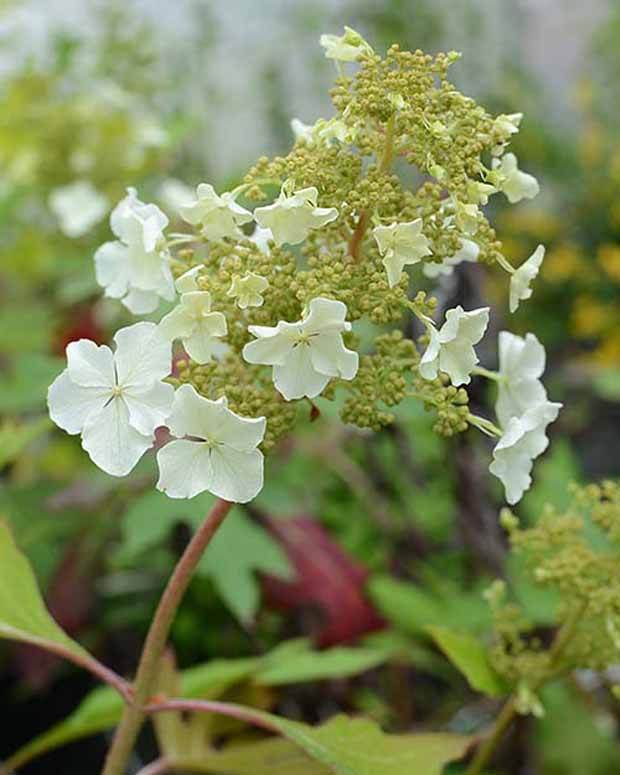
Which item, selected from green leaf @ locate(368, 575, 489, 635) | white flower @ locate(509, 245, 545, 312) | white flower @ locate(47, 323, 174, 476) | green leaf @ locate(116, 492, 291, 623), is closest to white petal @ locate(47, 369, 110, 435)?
white flower @ locate(47, 323, 174, 476)

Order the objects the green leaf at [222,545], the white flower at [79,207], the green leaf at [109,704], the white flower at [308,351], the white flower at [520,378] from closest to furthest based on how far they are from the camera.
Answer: the white flower at [308,351] → the white flower at [520,378] → the green leaf at [109,704] → the green leaf at [222,545] → the white flower at [79,207]

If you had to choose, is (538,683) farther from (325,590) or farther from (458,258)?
(325,590)

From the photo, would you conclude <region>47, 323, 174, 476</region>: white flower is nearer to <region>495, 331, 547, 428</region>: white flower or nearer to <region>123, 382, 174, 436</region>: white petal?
<region>123, 382, 174, 436</region>: white petal

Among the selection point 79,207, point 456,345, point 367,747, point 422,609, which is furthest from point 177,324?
point 79,207

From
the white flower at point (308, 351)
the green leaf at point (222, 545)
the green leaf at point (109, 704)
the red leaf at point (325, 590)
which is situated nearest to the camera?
the white flower at point (308, 351)

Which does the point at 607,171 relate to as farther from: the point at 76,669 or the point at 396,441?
the point at 76,669

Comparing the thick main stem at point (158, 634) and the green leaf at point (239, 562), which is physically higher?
the thick main stem at point (158, 634)

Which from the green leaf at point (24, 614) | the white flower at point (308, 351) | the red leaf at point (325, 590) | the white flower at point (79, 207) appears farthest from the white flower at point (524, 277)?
the white flower at point (79, 207)

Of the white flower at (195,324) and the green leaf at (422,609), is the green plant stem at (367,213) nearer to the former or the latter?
the white flower at (195,324)
